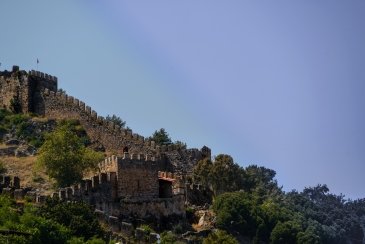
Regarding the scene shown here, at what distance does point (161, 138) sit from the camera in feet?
256

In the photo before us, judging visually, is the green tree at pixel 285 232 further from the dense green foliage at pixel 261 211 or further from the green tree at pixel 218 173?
the green tree at pixel 218 173

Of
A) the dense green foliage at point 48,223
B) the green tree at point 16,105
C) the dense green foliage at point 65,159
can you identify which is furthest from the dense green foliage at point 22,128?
the dense green foliage at point 48,223

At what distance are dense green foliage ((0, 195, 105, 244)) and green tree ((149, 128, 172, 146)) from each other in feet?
70.1

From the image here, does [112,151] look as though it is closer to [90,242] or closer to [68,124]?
[68,124]

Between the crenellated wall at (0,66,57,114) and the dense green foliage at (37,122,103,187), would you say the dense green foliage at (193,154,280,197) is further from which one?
the crenellated wall at (0,66,57,114)

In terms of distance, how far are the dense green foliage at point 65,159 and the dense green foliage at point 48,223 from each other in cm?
813

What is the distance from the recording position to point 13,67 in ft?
271

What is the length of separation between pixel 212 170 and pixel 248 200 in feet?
9.20

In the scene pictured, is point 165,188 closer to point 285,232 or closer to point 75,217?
point 75,217

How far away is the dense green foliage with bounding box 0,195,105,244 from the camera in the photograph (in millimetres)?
51094

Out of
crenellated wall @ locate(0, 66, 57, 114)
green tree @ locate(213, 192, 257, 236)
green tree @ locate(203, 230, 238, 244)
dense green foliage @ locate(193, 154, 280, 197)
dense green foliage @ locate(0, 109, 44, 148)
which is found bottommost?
green tree @ locate(203, 230, 238, 244)

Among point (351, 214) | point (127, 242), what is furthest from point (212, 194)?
point (351, 214)

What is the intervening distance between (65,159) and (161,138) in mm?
14604

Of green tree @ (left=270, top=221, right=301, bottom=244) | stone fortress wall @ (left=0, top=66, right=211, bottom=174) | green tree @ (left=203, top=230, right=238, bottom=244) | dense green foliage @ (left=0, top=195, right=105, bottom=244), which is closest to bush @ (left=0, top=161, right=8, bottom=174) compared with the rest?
stone fortress wall @ (left=0, top=66, right=211, bottom=174)
